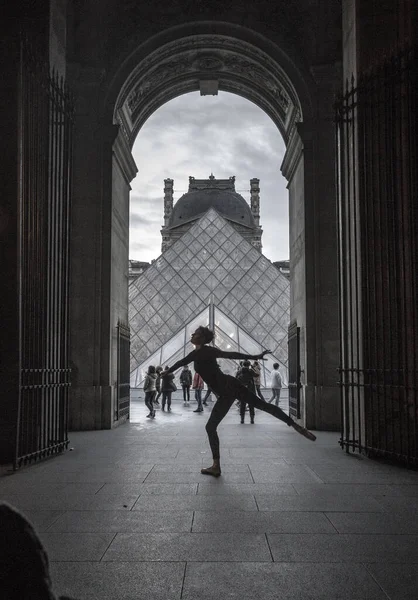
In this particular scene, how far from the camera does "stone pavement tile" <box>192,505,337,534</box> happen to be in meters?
4.32

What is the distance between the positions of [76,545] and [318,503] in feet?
7.12

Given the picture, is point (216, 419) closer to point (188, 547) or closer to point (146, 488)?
point (146, 488)

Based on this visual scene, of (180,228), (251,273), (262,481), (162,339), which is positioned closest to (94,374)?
(262,481)

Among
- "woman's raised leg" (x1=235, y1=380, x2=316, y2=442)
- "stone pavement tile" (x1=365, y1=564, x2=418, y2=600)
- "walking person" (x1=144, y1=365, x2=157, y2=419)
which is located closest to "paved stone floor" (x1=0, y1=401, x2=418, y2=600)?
"stone pavement tile" (x1=365, y1=564, x2=418, y2=600)

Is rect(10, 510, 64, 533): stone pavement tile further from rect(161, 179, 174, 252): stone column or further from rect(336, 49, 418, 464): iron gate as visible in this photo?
rect(161, 179, 174, 252): stone column

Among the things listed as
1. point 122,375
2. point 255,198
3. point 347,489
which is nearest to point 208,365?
point 347,489

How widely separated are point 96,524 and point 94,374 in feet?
25.0

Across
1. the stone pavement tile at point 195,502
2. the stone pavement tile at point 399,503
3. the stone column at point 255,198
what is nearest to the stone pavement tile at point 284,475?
the stone pavement tile at point 195,502

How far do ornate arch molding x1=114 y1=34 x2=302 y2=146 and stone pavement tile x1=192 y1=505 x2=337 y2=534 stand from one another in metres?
9.86

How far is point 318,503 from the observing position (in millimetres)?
5199

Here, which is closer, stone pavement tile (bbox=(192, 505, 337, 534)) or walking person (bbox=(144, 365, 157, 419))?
stone pavement tile (bbox=(192, 505, 337, 534))

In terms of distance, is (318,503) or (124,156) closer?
(318,503)

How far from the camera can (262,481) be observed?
626cm

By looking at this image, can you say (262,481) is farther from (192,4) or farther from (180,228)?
(180,228)
